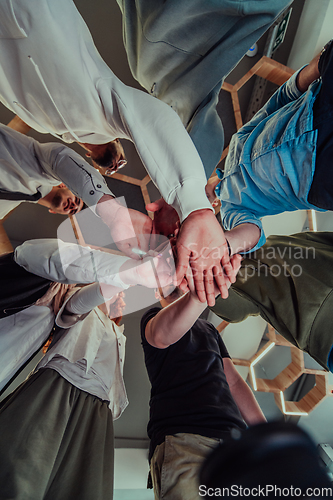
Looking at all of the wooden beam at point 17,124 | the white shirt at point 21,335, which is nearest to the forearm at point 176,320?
the white shirt at point 21,335

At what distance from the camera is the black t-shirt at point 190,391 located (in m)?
0.93

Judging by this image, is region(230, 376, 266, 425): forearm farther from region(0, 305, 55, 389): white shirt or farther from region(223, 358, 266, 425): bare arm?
region(0, 305, 55, 389): white shirt

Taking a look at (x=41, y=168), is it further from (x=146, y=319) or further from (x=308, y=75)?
(x=308, y=75)

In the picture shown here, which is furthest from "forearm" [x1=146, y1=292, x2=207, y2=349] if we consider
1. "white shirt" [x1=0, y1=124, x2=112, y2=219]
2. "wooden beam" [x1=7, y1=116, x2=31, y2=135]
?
"wooden beam" [x1=7, y1=116, x2=31, y2=135]

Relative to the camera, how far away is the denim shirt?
0.72 meters

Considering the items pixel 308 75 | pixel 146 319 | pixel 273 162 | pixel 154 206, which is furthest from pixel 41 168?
pixel 308 75

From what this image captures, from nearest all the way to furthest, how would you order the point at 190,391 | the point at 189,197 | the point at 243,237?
the point at 189,197
the point at 243,237
the point at 190,391

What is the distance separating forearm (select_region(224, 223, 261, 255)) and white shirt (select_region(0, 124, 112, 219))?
0.53m

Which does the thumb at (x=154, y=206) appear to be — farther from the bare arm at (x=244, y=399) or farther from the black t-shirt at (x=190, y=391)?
the bare arm at (x=244, y=399)

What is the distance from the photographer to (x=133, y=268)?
0.98 m

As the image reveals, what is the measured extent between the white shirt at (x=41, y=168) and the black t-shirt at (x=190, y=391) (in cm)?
80

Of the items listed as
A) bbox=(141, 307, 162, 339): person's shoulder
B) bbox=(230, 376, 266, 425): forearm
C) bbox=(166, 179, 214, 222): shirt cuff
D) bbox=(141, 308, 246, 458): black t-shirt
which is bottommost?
bbox=(230, 376, 266, 425): forearm

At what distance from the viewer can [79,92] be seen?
0.63 metres

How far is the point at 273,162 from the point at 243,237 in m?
0.28
